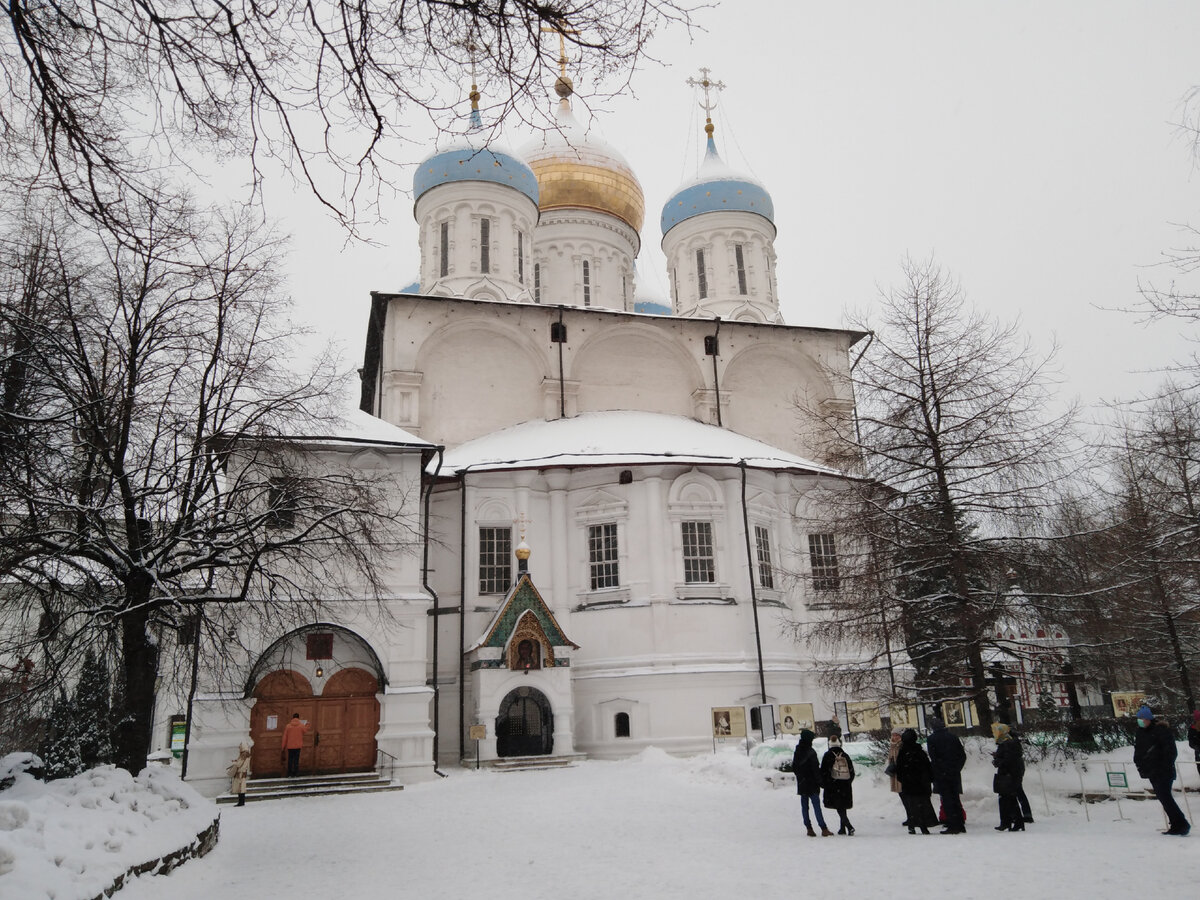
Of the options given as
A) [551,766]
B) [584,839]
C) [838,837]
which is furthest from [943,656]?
[551,766]

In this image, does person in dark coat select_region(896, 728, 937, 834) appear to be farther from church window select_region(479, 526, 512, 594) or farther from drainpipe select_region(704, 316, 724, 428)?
drainpipe select_region(704, 316, 724, 428)

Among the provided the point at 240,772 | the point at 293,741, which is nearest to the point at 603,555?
the point at 293,741

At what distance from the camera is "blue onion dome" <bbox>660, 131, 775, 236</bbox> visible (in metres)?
34.7

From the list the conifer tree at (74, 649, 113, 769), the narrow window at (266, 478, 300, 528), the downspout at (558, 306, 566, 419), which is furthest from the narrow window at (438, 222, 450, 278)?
the conifer tree at (74, 649, 113, 769)

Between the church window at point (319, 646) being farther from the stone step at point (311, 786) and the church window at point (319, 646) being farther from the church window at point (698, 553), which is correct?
the church window at point (698, 553)

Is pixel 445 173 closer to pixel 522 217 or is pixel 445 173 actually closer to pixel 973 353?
pixel 522 217

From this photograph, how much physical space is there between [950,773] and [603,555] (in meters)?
14.7

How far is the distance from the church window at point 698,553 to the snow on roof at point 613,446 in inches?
70.5

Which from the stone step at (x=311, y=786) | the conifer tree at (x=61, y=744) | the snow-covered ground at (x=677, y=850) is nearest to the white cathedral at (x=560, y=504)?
the stone step at (x=311, y=786)

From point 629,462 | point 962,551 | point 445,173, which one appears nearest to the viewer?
point 962,551

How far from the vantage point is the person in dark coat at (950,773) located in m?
10.6

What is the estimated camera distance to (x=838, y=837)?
10688mm

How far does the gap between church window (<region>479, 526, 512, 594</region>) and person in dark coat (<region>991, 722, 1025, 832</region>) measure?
50.4ft

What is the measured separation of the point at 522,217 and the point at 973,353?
67.9ft
